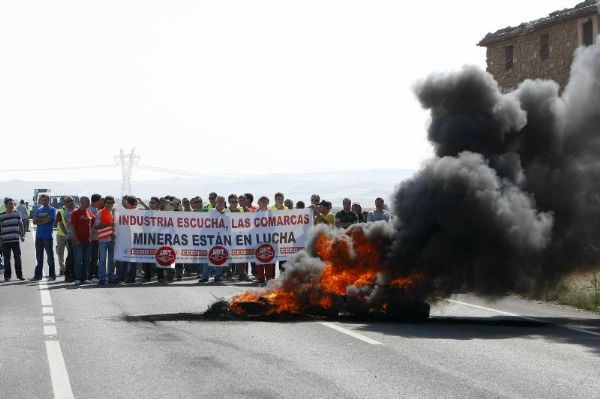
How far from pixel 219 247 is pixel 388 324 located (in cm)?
899

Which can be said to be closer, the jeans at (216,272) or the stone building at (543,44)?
the jeans at (216,272)

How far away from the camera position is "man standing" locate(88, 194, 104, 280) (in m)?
20.3

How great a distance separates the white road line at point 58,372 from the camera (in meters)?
7.49

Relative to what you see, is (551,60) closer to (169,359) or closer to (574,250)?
(574,250)

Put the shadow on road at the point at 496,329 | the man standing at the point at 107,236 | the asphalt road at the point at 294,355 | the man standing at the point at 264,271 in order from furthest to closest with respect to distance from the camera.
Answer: the man standing at the point at 264,271
the man standing at the point at 107,236
the shadow on road at the point at 496,329
the asphalt road at the point at 294,355

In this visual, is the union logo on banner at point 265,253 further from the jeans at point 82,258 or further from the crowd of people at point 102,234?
the jeans at point 82,258

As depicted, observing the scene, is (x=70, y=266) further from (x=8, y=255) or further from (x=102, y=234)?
(x=8, y=255)

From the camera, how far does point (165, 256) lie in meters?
20.6

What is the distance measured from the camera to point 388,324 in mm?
12383

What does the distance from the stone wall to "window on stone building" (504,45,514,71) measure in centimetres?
9

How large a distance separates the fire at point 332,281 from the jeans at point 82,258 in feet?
24.7

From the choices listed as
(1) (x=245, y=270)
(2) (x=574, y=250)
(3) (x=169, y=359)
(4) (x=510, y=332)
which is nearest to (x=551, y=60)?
(1) (x=245, y=270)

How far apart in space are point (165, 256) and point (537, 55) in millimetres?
29331

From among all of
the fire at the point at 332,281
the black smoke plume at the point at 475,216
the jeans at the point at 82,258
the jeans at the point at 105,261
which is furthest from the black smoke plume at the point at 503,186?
the jeans at the point at 82,258
